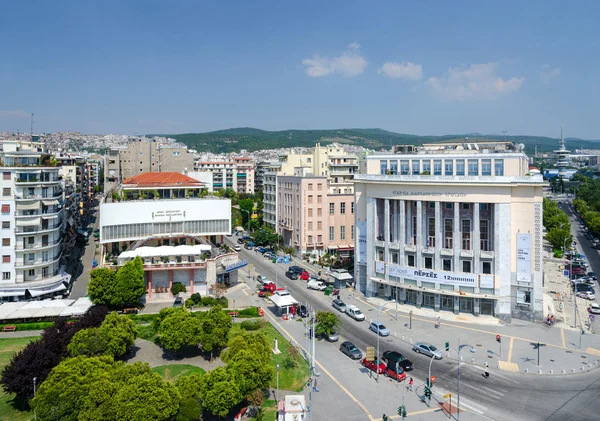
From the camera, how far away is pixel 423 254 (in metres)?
54.8

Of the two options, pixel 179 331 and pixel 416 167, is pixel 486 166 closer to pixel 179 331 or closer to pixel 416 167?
pixel 416 167

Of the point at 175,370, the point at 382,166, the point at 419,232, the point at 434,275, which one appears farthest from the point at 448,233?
the point at 175,370

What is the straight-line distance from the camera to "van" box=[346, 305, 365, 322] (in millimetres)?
51844

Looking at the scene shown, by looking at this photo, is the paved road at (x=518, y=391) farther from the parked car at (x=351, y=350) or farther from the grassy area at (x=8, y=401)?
the grassy area at (x=8, y=401)

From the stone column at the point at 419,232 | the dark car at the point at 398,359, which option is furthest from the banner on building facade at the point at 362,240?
the dark car at the point at 398,359

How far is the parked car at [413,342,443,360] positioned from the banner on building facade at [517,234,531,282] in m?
15.1

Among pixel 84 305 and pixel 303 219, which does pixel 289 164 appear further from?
pixel 84 305

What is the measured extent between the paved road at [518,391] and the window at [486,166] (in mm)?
22716

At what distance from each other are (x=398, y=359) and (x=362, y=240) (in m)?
23.7

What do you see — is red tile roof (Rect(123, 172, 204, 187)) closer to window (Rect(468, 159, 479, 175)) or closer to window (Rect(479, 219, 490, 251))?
window (Rect(468, 159, 479, 175))

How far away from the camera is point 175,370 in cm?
3981

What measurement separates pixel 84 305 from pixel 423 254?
38.9 meters

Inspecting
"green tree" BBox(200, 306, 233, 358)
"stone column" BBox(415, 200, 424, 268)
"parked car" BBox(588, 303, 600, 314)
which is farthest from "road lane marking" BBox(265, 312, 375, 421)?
"parked car" BBox(588, 303, 600, 314)

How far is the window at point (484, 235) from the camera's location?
5247cm
